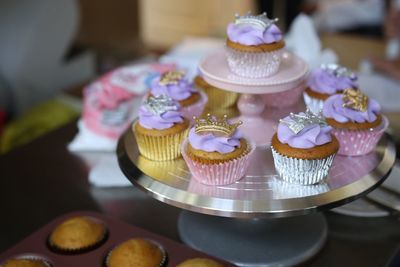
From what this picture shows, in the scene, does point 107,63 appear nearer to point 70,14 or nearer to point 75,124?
point 70,14

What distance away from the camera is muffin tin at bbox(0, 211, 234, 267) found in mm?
856

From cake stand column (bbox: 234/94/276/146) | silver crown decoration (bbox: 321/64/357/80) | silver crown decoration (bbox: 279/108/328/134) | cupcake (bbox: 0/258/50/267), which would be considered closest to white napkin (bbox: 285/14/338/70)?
silver crown decoration (bbox: 321/64/357/80)

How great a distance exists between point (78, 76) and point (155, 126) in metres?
1.52

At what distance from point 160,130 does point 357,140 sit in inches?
13.5

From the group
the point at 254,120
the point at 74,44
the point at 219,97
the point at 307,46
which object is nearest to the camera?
the point at 254,120

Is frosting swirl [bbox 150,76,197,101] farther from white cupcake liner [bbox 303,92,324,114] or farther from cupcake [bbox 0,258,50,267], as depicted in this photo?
cupcake [bbox 0,258,50,267]

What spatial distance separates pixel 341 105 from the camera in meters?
0.93

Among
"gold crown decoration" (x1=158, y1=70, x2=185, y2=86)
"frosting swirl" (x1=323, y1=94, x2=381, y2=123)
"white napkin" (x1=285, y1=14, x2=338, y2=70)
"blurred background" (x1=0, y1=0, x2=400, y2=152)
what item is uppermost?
"gold crown decoration" (x1=158, y1=70, x2=185, y2=86)

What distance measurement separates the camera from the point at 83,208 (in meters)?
1.06

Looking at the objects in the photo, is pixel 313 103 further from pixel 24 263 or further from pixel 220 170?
pixel 24 263

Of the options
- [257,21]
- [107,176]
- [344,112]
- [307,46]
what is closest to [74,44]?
[307,46]

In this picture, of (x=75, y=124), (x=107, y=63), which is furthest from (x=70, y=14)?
(x=75, y=124)

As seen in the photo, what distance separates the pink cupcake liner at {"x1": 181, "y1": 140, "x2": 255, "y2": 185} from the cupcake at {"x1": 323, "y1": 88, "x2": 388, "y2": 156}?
0.17 m

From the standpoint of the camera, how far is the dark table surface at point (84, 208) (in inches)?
36.6
